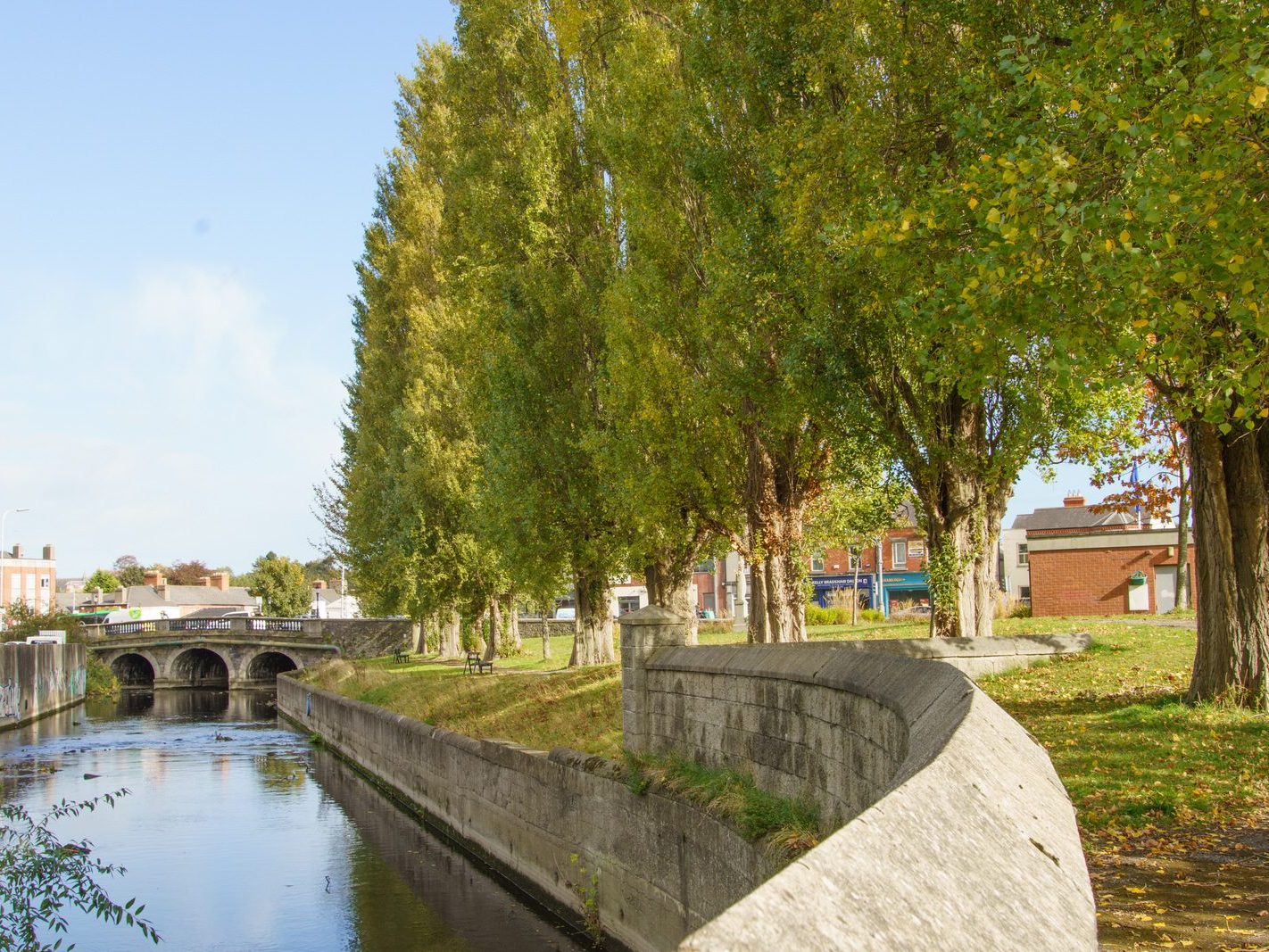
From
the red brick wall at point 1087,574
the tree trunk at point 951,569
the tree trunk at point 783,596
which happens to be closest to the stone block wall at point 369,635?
the red brick wall at point 1087,574

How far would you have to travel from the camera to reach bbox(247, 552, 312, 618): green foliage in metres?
93.6

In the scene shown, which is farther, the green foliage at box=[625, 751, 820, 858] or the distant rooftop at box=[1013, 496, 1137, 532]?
the distant rooftop at box=[1013, 496, 1137, 532]

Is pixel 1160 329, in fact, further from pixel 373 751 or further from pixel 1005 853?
pixel 373 751

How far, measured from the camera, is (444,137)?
37.4 m

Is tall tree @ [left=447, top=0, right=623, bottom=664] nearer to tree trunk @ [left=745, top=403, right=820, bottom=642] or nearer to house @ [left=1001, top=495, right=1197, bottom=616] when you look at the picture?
tree trunk @ [left=745, top=403, right=820, bottom=642]

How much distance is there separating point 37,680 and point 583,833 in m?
37.0

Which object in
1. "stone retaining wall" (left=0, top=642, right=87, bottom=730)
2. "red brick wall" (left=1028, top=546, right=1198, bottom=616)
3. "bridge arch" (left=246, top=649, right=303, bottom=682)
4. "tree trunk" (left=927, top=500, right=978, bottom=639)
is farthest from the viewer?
"bridge arch" (left=246, top=649, right=303, bottom=682)

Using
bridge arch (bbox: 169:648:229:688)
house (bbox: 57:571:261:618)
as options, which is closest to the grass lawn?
bridge arch (bbox: 169:648:229:688)

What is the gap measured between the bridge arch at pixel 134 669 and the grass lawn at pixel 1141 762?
54.5 metres

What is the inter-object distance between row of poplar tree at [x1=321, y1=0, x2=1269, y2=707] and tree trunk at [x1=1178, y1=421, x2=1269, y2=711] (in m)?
0.03

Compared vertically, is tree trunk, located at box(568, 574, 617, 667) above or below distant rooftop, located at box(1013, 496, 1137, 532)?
below

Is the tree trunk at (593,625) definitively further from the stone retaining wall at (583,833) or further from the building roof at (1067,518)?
the building roof at (1067,518)

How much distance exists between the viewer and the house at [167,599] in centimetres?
10894

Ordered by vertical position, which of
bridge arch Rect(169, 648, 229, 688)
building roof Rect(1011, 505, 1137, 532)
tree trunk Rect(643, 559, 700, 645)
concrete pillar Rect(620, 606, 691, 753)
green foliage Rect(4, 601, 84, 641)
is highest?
building roof Rect(1011, 505, 1137, 532)
